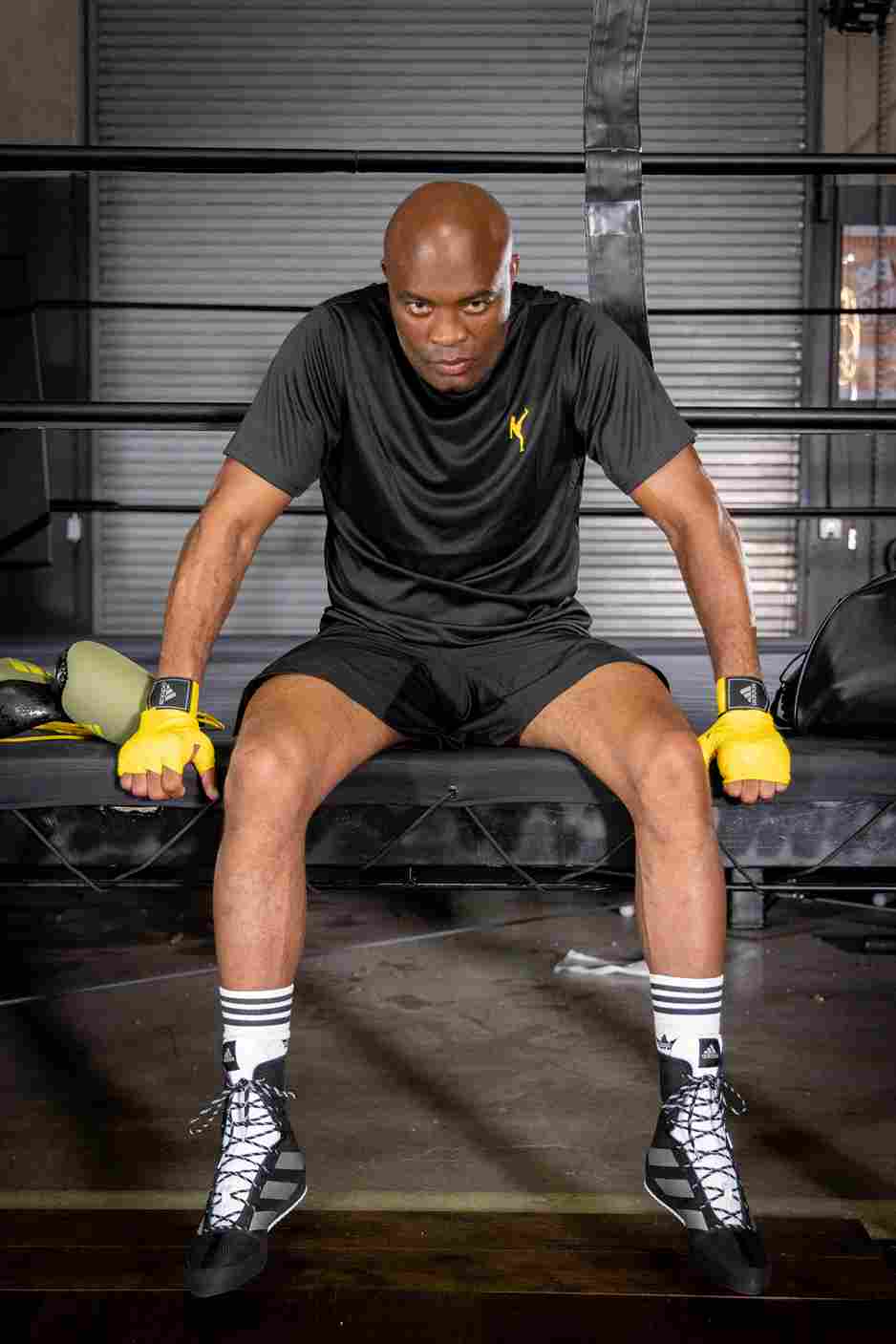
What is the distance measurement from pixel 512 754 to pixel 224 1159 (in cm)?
61

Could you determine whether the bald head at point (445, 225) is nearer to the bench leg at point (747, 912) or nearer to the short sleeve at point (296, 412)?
the short sleeve at point (296, 412)

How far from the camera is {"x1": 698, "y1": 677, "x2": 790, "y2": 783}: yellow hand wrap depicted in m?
1.68

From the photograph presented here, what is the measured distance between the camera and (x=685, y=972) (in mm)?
1556

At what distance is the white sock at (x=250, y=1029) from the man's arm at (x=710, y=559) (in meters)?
0.63

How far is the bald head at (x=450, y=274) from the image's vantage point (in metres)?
1.69

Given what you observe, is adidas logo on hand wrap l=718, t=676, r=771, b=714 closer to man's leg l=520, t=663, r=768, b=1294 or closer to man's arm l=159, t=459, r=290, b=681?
man's leg l=520, t=663, r=768, b=1294

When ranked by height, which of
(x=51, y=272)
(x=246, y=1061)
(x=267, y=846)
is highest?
(x=51, y=272)

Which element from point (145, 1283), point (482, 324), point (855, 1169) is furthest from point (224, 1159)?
point (482, 324)

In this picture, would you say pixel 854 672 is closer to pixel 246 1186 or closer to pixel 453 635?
pixel 453 635

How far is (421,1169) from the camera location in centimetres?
183

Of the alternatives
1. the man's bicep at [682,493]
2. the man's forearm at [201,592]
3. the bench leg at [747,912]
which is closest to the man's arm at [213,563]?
the man's forearm at [201,592]

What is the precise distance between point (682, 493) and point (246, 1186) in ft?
3.43

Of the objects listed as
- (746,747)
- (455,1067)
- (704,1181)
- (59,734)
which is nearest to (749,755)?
(746,747)

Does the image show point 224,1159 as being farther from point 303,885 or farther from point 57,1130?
point 57,1130
